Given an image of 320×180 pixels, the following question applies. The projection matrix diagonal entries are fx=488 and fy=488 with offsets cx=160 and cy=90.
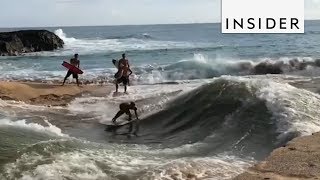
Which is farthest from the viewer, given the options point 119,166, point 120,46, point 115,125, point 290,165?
point 120,46

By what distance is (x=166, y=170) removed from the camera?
6.65 m

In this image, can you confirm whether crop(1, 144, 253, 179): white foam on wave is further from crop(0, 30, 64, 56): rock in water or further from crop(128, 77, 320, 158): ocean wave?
crop(0, 30, 64, 56): rock in water

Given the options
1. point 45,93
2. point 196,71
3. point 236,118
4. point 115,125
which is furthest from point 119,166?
point 196,71

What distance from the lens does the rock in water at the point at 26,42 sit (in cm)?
3991

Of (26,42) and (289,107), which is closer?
(289,107)

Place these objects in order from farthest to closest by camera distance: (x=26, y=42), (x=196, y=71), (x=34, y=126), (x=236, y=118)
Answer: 1. (x=26, y=42)
2. (x=196, y=71)
3. (x=34, y=126)
4. (x=236, y=118)

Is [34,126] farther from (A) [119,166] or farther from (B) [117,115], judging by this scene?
(A) [119,166]

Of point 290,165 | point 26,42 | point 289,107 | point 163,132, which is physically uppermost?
point 26,42

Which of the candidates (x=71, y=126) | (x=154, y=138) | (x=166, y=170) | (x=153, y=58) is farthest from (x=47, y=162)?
(x=153, y=58)

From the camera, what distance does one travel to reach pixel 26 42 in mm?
43312

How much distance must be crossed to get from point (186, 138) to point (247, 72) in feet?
46.7

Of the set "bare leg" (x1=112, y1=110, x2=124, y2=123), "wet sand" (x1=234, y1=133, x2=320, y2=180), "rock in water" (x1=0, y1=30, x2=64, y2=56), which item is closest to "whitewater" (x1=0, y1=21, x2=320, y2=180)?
"bare leg" (x1=112, y1=110, x2=124, y2=123)

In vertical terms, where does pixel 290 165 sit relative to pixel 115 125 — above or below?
above

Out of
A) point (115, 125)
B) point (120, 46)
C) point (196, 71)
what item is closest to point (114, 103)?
point (115, 125)
